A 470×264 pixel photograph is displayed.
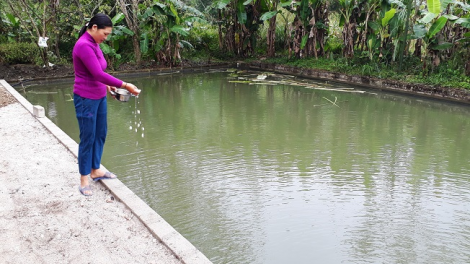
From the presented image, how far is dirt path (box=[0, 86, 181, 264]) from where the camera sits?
94.5 inches

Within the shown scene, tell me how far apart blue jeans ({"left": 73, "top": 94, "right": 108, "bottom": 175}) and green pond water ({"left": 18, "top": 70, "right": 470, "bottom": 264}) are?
68 cm

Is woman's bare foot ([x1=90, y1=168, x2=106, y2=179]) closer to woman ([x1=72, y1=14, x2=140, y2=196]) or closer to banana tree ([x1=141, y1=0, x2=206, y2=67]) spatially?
woman ([x1=72, y1=14, x2=140, y2=196])

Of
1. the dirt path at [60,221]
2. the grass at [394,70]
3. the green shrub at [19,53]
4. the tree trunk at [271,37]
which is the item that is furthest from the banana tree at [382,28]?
the green shrub at [19,53]

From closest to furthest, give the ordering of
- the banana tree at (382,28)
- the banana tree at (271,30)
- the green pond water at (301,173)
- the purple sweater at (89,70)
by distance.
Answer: the purple sweater at (89,70) → the green pond water at (301,173) → the banana tree at (382,28) → the banana tree at (271,30)

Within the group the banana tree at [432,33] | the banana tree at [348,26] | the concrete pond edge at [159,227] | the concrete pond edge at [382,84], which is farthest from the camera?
the banana tree at [348,26]

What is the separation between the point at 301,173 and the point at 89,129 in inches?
88.7

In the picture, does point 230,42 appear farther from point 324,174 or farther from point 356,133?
point 324,174

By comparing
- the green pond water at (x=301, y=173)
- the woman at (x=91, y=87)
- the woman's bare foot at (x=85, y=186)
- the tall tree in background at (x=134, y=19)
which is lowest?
the green pond water at (x=301, y=173)

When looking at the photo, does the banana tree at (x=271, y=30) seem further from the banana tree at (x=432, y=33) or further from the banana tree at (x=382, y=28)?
the banana tree at (x=432, y=33)

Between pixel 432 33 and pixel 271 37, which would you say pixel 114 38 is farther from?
pixel 432 33

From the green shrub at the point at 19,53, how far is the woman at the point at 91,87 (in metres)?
9.15

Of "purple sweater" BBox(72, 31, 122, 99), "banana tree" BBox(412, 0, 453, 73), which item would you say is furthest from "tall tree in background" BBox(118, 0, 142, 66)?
"purple sweater" BBox(72, 31, 122, 99)

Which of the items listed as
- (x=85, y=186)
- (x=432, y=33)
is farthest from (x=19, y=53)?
(x=432, y=33)

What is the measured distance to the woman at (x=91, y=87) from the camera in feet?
9.39
